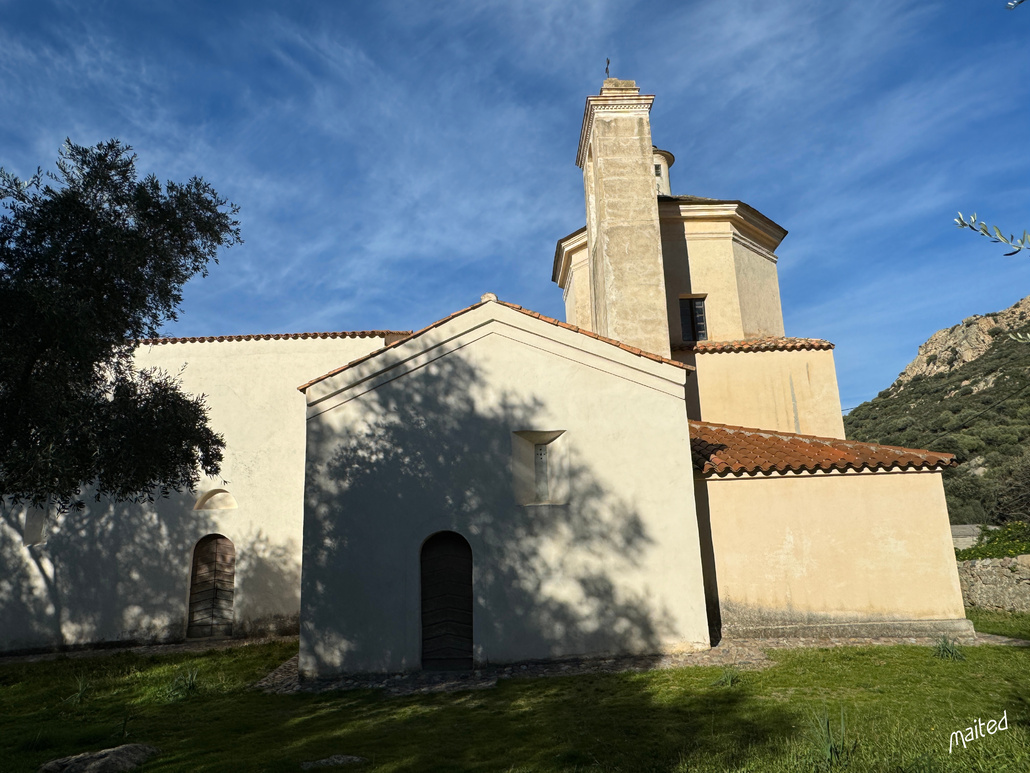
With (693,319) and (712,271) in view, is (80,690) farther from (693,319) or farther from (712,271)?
(712,271)

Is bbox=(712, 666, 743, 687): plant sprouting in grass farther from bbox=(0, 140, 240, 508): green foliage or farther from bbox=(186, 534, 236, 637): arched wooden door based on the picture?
bbox=(186, 534, 236, 637): arched wooden door

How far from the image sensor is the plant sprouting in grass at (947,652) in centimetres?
902

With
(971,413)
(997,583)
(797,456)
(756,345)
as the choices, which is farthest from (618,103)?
(971,413)

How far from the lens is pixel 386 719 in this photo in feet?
25.3

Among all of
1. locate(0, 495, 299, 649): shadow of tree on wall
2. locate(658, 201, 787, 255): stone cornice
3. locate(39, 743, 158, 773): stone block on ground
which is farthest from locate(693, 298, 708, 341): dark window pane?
locate(39, 743, 158, 773): stone block on ground

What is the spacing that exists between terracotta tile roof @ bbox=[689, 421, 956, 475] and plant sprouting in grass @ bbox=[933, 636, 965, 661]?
2843mm

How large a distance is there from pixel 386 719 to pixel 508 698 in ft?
5.10

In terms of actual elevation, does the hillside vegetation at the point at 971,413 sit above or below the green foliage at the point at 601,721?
above

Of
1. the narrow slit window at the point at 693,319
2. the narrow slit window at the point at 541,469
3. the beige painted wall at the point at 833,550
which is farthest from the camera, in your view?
the narrow slit window at the point at 693,319

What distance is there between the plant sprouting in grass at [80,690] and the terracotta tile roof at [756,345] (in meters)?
13.0

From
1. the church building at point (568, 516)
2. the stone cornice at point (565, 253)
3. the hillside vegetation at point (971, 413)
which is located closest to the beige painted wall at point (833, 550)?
the church building at point (568, 516)

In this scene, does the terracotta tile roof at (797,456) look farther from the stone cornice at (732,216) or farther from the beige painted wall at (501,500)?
the stone cornice at (732,216)

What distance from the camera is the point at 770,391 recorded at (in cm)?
1527

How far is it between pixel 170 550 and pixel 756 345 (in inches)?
561
